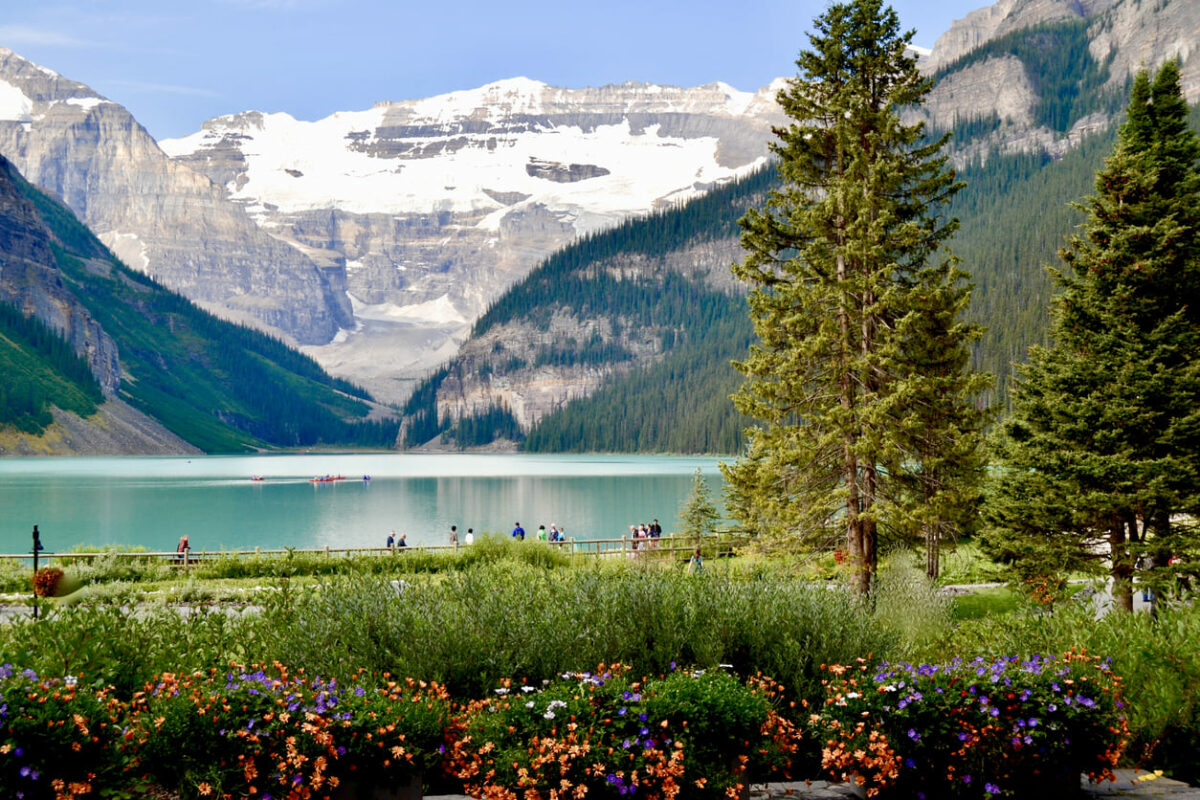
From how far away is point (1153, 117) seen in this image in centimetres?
1844

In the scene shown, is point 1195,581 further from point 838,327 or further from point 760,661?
point 760,661

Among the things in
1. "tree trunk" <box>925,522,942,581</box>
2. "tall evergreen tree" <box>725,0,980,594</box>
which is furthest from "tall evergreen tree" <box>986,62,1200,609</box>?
"tree trunk" <box>925,522,942,581</box>

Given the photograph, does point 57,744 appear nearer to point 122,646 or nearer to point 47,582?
point 122,646

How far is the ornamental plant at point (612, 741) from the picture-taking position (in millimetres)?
5875

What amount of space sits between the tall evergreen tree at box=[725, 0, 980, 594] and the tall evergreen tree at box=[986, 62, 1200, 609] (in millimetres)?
2304

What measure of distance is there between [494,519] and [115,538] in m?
27.7

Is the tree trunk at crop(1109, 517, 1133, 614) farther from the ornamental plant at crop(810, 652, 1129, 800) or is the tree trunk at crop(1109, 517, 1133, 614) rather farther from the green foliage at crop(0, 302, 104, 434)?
the green foliage at crop(0, 302, 104, 434)

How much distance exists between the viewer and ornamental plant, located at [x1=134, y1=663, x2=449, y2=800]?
5773 mm

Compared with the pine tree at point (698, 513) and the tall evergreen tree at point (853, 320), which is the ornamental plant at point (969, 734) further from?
the pine tree at point (698, 513)

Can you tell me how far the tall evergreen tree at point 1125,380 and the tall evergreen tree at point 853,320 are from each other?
2304mm

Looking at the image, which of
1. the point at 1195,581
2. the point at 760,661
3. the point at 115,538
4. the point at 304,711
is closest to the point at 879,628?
the point at 760,661

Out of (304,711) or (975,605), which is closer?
(304,711)

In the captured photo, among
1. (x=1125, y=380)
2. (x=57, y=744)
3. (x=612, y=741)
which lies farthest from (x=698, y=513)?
(x=57, y=744)

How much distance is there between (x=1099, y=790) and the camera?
7.02m
